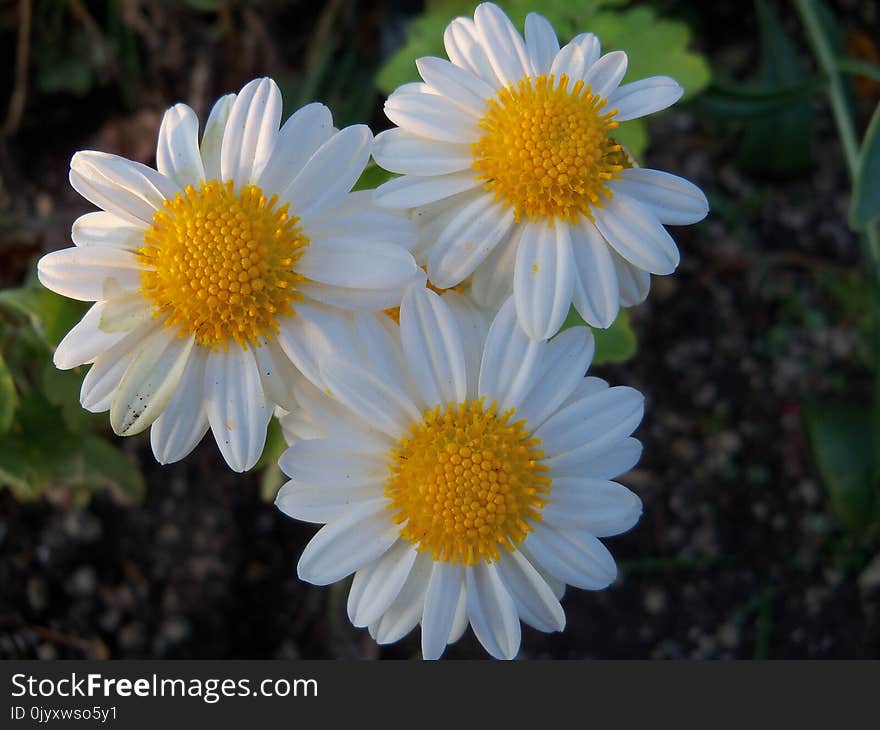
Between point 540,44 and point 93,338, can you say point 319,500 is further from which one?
point 540,44

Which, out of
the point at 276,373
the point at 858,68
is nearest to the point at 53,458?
the point at 276,373

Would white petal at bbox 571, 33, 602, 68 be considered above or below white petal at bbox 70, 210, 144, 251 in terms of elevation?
above

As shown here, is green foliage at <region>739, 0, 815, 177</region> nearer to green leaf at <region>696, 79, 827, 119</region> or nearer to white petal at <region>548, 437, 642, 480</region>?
green leaf at <region>696, 79, 827, 119</region>

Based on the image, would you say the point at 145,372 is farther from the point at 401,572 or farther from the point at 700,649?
the point at 700,649

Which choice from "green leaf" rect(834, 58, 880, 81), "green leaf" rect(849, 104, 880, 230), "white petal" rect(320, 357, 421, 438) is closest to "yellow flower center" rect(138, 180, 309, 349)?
"white petal" rect(320, 357, 421, 438)

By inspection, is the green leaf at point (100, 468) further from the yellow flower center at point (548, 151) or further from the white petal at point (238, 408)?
the yellow flower center at point (548, 151)

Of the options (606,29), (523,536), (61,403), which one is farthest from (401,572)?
(606,29)
